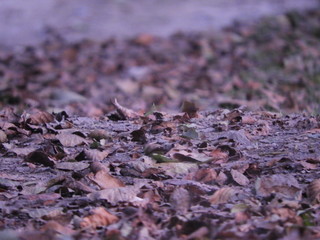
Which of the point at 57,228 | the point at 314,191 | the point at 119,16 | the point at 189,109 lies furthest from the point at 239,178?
the point at 119,16

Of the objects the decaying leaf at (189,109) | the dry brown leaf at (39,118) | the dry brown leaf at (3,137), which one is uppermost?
the decaying leaf at (189,109)

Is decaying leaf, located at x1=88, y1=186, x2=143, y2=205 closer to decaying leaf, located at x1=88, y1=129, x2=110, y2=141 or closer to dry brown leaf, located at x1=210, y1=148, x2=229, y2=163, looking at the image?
dry brown leaf, located at x1=210, y1=148, x2=229, y2=163

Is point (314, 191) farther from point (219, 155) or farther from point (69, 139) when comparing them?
point (69, 139)

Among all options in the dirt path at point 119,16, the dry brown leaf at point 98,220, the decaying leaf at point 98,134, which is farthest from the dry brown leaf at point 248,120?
the dirt path at point 119,16

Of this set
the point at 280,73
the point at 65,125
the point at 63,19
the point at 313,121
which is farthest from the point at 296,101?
the point at 63,19

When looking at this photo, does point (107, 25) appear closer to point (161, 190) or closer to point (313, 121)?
point (313, 121)

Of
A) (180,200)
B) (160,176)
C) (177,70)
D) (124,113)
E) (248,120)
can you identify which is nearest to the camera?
(180,200)

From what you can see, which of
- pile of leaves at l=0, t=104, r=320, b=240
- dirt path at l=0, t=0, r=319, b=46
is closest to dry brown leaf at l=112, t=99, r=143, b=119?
pile of leaves at l=0, t=104, r=320, b=240

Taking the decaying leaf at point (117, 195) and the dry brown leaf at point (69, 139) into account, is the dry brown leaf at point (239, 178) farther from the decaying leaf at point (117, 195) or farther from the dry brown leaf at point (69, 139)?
the dry brown leaf at point (69, 139)
